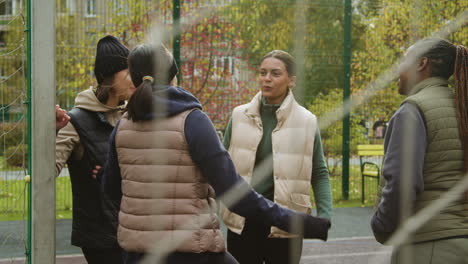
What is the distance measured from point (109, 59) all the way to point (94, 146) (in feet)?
1.42

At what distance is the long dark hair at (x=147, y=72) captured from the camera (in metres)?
2.06

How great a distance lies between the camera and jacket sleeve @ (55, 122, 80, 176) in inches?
105

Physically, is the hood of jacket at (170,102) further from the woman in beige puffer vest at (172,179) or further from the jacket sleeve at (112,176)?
the jacket sleeve at (112,176)

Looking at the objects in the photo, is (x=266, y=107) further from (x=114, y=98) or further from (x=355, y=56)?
(x=355, y=56)

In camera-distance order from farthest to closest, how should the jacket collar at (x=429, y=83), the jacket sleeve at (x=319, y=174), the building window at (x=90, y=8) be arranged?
1. the building window at (x=90, y=8)
2. the jacket sleeve at (x=319, y=174)
3. the jacket collar at (x=429, y=83)

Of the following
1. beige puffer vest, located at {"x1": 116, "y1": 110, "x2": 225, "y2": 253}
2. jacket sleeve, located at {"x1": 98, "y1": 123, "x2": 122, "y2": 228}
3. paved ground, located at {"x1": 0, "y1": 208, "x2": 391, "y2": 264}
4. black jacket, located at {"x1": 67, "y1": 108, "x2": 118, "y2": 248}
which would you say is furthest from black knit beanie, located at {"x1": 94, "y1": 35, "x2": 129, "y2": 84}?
paved ground, located at {"x1": 0, "y1": 208, "x2": 391, "y2": 264}

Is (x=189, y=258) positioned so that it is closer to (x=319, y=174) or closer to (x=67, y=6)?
(x=319, y=174)

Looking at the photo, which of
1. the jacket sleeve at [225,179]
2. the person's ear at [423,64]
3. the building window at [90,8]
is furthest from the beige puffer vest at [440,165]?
the building window at [90,8]

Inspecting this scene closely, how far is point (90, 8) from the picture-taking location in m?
7.75

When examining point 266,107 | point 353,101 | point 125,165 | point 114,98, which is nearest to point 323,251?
point 266,107

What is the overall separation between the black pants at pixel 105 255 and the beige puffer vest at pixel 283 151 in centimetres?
61

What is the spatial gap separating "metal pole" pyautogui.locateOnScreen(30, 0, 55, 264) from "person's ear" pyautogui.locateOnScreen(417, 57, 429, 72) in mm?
1433

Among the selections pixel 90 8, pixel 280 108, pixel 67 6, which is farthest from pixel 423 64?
pixel 67 6

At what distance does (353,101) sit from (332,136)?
7.54 m
